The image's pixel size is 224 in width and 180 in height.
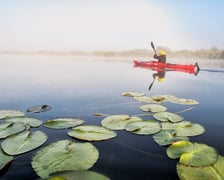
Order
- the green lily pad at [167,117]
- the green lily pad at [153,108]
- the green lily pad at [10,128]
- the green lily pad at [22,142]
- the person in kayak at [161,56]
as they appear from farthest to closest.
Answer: the person in kayak at [161,56], the green lily pad at [153,108], the green lily pad at [167,117], the green lily pad at [10,128], the green lily pad at [22,142]

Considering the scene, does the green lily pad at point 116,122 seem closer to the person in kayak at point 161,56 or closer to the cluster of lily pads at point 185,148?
the cluster of lily pads at point 185,148

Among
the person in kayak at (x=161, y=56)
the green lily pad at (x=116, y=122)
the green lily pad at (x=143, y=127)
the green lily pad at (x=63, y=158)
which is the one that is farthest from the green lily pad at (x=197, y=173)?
the person in kayak at (x=161, y=56)

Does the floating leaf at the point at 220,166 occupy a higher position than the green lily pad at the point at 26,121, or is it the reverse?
the floating leaf at the point at 220,166

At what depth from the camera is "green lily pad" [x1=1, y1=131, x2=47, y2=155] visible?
8.36 ft

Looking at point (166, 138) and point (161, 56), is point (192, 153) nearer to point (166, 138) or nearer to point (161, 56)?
point (166, 138)

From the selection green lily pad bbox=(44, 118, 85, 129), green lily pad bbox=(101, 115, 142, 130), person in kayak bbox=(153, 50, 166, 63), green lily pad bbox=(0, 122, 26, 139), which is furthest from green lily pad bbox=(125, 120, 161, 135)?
person in kayak bbox=(153, 50, 166, 63)

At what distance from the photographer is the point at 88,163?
2.25 m

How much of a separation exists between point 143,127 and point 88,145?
992mm

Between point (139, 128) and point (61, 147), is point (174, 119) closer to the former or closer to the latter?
point (139, 128)

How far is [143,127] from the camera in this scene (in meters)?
3.31

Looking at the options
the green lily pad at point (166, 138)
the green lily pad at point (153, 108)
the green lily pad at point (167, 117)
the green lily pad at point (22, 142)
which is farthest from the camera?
the green lily pad at point (153, 108)

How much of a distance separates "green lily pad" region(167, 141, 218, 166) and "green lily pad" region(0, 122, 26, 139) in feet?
6.60

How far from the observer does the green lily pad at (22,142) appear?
8.36ft

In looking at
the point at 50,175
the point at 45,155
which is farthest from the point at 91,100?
the point at 50,175
